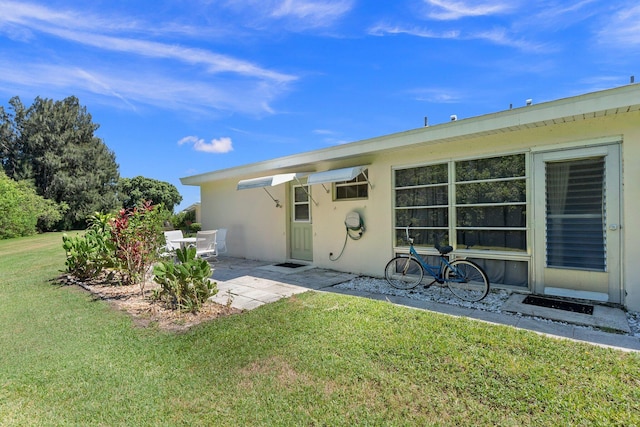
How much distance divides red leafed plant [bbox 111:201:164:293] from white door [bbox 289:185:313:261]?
3.69m

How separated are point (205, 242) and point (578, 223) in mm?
8266

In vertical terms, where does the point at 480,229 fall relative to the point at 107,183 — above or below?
below

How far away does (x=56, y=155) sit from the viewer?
26.4 m

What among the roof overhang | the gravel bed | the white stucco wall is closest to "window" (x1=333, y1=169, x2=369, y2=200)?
the white stucco wall

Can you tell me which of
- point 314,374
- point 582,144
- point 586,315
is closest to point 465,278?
point 586,315

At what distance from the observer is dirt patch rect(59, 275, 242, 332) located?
14.0ft

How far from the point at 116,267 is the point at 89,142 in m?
30.5

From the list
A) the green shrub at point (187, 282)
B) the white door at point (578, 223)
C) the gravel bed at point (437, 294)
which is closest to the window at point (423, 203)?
the gravel bed at point (437, 294)

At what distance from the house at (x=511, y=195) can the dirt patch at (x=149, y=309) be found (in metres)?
3.43

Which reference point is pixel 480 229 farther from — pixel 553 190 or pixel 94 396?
pixel 94 396

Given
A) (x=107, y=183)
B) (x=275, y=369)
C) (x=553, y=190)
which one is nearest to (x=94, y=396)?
(x=275, y=369)

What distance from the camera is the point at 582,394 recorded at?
235 centimetres

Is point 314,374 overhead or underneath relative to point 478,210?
underneath

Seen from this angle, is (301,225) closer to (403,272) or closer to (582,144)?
(403,272)
